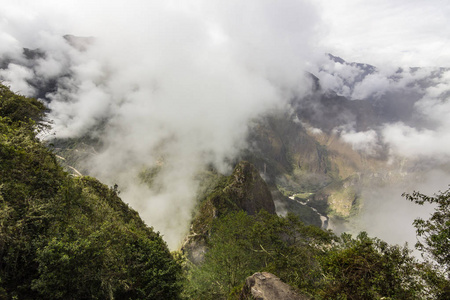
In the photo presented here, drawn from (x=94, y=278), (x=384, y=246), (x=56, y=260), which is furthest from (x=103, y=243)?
(x=384, y=246)

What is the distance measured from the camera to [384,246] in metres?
18.0

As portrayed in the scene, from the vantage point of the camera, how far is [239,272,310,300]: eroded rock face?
21969 mm

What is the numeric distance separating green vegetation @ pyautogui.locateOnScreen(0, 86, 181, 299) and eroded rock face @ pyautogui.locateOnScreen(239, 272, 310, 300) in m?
8.28

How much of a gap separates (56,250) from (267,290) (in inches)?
781

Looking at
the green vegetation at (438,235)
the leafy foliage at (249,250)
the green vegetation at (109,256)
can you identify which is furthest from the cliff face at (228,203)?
the green vegetation at (438,235)

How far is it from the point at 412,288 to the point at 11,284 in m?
28.9

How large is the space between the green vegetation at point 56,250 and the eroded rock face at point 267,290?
8283 mm

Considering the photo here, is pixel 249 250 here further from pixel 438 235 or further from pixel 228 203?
pixel 228 203

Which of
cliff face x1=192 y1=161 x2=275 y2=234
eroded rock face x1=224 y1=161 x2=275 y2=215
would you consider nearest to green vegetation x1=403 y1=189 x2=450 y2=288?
cliff face x1=192 y1=161 x2=275 y2=234

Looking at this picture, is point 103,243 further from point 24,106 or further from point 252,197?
point 252,197

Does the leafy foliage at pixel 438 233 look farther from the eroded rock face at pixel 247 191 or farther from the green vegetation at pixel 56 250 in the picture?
the eroded rock face at pixel 247 191

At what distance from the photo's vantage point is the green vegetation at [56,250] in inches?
630

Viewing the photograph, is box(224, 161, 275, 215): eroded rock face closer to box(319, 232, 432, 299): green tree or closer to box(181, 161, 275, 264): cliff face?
box(181, 161, 275, 264): cliff face

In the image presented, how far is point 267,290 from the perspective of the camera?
22.7 metres
